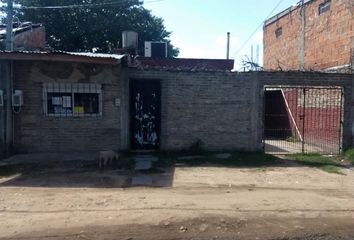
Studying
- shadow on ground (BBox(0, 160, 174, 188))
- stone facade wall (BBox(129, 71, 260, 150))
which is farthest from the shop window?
shadow on ground (BBox(0, 160, 174, 188))

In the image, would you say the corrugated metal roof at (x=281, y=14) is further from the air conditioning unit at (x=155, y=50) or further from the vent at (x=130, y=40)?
the vent at (x=130, y=40)

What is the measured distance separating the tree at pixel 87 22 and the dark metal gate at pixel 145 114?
21.5 metres

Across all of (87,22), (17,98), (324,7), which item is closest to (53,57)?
(17,98)

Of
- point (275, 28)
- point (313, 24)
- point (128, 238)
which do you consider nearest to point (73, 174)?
point (128, 238)

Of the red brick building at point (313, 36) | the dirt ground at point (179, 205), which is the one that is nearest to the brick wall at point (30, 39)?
the dirt ground at point (179, 205)

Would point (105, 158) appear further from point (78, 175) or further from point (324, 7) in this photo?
point (324, 7)

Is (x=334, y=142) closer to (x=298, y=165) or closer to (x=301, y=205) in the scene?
(x=298, y=165)

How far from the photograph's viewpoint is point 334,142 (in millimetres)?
14586

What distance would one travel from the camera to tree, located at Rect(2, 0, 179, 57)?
34312mm

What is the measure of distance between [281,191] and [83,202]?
12.7 ft

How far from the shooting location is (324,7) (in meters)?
17.6

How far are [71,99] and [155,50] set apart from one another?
379 inches

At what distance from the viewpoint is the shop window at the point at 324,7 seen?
677 inches

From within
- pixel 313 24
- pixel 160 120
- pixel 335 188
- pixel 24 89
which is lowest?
pixel 335 188
